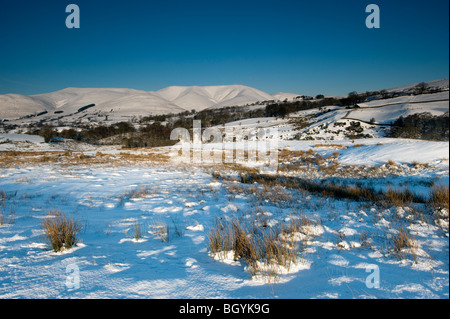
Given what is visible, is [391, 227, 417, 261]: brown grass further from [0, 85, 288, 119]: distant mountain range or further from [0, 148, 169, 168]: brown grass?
[0, 85, 288, 119]: distant mountain range

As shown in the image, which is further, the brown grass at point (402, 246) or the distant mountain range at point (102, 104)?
the distant mountain range at point (102, 104)

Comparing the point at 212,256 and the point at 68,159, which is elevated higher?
the point at 68,159

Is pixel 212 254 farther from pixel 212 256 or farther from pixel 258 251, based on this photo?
pixel 258 251

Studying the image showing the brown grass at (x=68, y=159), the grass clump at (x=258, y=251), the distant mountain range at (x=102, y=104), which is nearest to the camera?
the grass clump at (x=258, y=251)

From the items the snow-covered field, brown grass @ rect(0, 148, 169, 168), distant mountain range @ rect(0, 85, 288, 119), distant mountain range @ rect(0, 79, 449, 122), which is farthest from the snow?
distant mountain range @ rect(0, 85, 288, 119)

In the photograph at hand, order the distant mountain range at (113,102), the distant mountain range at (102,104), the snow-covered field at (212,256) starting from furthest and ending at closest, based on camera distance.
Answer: the distant mountain range at (113,102) → the distant mountain range at (102,104) → the snow-covered field at (212,256)

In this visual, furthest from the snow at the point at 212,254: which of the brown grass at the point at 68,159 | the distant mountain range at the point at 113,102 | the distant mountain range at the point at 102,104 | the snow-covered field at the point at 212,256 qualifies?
the distant mountain range at the point at 113,102

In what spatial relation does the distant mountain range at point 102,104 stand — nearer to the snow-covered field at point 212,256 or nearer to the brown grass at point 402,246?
the snow-covered field at point 212,256

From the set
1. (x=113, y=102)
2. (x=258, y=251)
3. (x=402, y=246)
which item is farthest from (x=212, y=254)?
(x=113, y=102)

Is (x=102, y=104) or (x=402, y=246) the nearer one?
(x=402, y=246)

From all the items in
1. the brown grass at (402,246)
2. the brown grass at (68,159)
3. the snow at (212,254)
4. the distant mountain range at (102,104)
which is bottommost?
the snow at (212,254)

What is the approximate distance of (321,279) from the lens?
2350mm


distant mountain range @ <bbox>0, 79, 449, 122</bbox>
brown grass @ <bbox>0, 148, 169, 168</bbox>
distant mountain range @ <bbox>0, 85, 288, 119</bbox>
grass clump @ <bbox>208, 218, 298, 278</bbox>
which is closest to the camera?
grass clump @ <bbox>208, 218, 298, 278</bbox>
